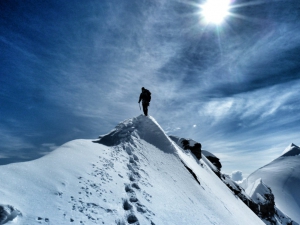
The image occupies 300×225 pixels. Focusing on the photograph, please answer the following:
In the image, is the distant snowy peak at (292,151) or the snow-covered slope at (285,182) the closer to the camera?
the snow-covered slope at (285,182)

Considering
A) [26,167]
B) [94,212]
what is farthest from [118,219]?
[26,167]

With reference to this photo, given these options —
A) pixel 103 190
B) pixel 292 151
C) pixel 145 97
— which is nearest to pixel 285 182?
pixel 292 151

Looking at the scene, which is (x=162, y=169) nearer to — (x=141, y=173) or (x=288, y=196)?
(x=141, y=173)

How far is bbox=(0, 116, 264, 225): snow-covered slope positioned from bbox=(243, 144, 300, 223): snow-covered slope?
115 meters

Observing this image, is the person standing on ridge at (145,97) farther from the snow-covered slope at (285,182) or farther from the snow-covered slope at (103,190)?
the snow-covered slope at (285,182)

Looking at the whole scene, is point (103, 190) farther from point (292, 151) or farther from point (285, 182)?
point (292, 151)

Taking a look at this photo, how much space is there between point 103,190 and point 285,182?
161 m

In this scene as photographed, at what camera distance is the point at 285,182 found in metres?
117

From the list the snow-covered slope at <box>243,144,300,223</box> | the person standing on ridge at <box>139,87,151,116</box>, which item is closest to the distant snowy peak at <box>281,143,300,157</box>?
the snow-covered slope at <box>243,144,300,223</box>

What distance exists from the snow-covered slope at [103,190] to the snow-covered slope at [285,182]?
115 metres

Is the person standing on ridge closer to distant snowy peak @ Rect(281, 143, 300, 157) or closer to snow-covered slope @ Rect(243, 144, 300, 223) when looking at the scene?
snow-covered slope @ Rect(243, 144, 300, 223)

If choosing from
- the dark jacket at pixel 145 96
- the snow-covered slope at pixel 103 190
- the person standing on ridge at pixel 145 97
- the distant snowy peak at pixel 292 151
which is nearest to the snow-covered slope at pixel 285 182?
the distant snowy peak at pixel 292 151

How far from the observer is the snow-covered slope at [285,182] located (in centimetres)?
9675

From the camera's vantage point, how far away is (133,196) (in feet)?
21.2
